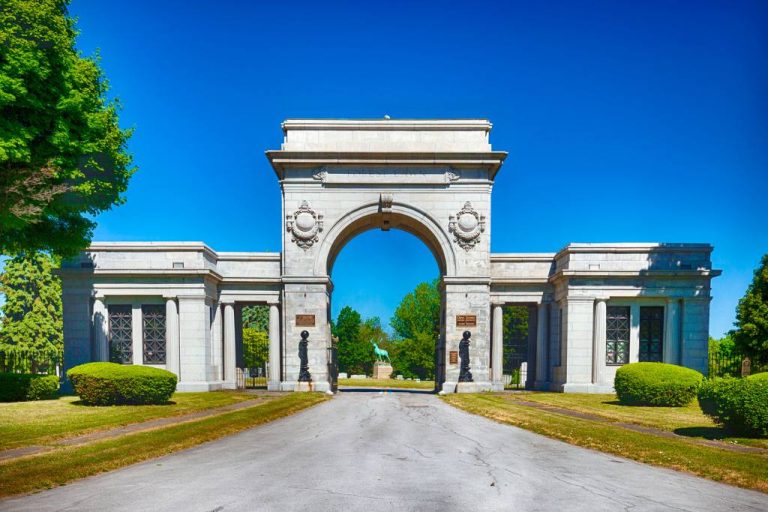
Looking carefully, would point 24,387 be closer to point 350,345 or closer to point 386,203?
point 386,203

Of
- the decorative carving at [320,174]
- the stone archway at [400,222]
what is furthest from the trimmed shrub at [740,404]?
the decorative carving at [320,174]

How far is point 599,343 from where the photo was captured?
1140 inches

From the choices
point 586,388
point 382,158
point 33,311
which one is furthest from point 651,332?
point 33,311

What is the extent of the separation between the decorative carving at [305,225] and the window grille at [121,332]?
36.5 ft

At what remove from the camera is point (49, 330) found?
45656 millimetres

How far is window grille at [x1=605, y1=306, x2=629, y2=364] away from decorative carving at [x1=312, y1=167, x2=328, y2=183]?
1926 centimetres

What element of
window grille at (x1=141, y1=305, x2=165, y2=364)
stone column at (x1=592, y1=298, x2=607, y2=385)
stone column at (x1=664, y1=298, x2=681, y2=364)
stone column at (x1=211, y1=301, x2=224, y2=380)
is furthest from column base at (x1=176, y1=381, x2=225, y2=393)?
stone column at (x1=664, y1=298, x2=681, y2=364)

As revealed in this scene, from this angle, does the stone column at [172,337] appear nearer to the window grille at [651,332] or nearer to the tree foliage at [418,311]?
the window grille at [651,332]

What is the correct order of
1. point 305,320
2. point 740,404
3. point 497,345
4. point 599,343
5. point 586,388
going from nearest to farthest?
point 740,404, point 586,388, point 305,320, point 599,343, point 497,345

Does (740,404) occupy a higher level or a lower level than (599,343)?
lower

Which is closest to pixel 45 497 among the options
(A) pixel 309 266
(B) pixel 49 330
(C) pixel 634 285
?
(A) pixel 309 266

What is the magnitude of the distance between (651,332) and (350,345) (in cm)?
4896

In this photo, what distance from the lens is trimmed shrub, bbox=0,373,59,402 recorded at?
21109mm

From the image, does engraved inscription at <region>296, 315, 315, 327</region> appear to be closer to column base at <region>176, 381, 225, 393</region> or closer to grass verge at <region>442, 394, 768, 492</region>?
column base at <region>176, 381, 225, 393</region>
